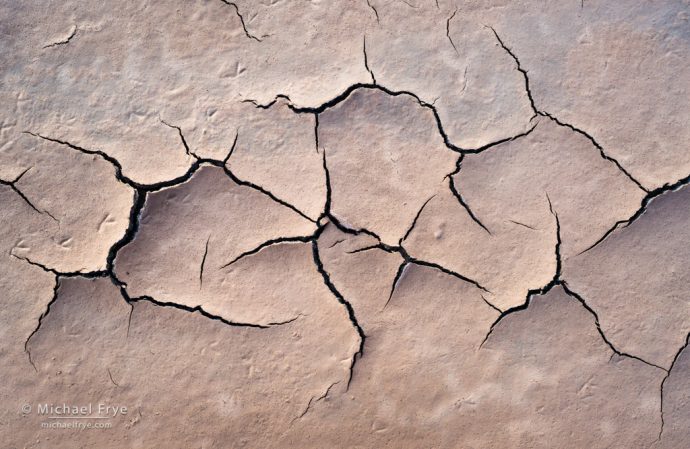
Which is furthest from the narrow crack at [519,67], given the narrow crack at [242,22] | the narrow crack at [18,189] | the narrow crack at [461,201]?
the narrow crack at [18,189]

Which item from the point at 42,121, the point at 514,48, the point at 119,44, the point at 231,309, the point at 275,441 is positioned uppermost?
the point at 514,48

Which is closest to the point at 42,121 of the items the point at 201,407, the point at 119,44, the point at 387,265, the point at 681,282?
the point at 119,44

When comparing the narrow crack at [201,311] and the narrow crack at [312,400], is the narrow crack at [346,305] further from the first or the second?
the narrow crack at [201,311]

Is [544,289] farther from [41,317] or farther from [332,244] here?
[41,317]

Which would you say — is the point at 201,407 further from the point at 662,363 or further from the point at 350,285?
the point at 662,363

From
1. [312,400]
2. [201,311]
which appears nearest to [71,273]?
[201,311]

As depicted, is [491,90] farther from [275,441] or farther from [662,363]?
[275,441]

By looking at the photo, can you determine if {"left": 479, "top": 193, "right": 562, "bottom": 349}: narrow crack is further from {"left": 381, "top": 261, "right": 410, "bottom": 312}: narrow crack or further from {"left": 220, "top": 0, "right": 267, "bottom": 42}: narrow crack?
{"left": 220, "top": 0, "right": 267, "bottom": 42}: narrow crack

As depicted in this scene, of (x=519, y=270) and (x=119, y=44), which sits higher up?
(x=119, y=44)
